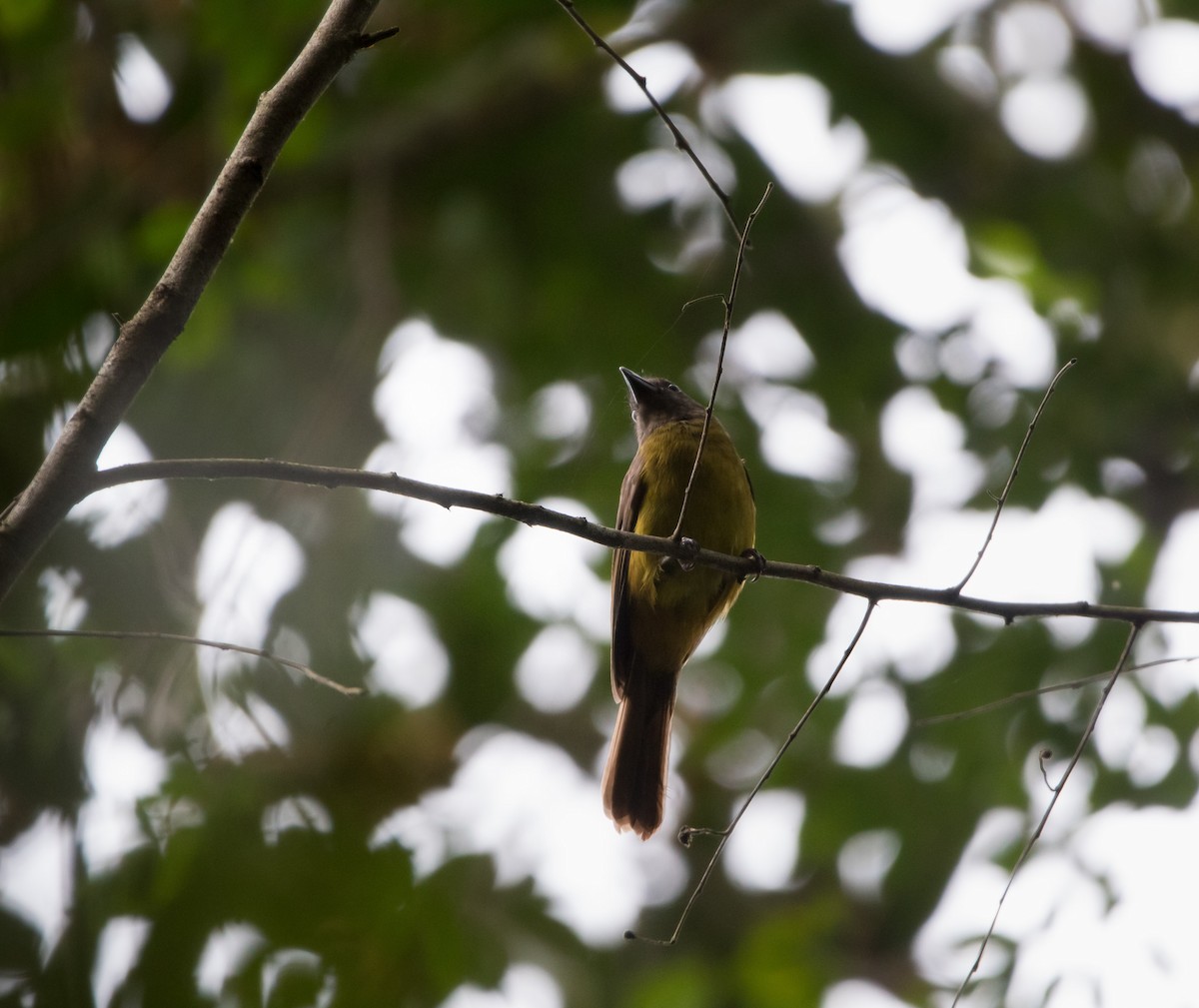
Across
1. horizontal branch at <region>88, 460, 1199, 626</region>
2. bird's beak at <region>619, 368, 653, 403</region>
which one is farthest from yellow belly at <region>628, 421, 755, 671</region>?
horizontal branch at <region>88, 460, 1199, 626</region>

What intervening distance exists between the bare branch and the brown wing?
8.00 ft

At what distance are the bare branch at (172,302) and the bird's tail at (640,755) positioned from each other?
9.64ft

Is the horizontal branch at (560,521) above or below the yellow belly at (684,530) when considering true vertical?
above

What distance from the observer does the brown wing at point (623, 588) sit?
14.8 feet

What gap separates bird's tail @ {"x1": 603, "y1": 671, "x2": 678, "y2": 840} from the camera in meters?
4.63

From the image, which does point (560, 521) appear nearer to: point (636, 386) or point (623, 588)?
point (623, 588)

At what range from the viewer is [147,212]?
6.34m

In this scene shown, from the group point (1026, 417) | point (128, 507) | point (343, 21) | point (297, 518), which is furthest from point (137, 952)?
point (1026, 417)

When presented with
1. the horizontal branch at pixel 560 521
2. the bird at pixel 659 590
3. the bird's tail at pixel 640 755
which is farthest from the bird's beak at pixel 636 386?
the horizontal branch at pixel 560 521

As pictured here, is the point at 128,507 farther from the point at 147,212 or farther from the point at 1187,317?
the point at 1187,317

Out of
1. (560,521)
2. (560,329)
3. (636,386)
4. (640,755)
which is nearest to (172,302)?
(560,521)

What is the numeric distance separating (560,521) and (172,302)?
2.84 feet

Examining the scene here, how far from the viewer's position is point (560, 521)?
255 cm

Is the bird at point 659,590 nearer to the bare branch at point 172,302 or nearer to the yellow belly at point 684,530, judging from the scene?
the yellow belly at point 684,530
